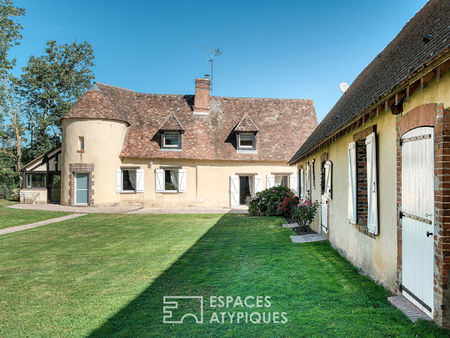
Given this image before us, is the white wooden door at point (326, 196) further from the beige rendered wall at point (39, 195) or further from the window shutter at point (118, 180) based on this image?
the beige rendered wall at point (39, 195)

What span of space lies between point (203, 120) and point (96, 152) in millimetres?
7510

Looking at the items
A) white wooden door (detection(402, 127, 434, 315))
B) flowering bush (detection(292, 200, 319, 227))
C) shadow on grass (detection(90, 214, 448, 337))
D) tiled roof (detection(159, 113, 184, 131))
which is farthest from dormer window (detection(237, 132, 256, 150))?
white wooden door (detection(402, 127, 434, 315))

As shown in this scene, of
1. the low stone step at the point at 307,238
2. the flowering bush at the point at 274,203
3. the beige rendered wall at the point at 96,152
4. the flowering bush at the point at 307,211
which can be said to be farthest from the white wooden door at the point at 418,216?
the beige rendered wall at the point at 96,152

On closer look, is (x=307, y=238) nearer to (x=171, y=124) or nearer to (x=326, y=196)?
(x=326, y=196)

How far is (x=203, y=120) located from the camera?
21.9 meters

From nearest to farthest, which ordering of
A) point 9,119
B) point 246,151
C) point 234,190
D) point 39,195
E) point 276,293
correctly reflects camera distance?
point 276,293
point 234,190
point 246,151
point 39,195
point 9,119

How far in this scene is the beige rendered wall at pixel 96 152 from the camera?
753 inches

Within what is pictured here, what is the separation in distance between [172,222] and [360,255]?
8.80 meters

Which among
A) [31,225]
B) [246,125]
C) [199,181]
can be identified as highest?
[246,125]

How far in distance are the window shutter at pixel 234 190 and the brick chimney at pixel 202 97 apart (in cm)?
558

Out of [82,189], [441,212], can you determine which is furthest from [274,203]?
[82,189]

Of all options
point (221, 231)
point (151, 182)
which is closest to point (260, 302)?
point (221, 231)

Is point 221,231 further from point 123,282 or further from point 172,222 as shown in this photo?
point 123,282

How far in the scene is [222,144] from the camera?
2091 centimetres
